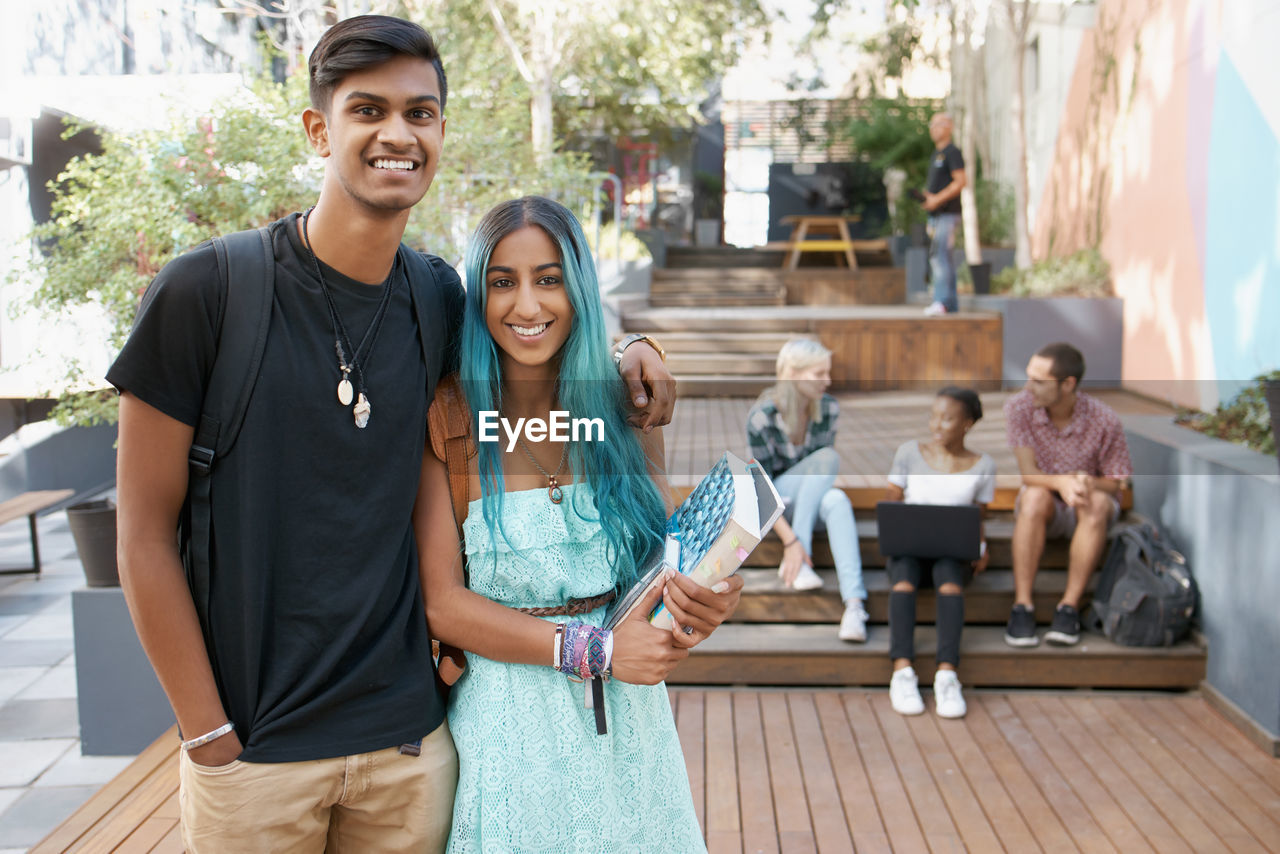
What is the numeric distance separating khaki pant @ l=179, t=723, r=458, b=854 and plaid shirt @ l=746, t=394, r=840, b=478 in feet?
9.96

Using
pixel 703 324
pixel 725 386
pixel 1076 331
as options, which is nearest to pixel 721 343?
pixel 703 324

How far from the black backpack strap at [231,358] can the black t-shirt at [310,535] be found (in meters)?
0.01

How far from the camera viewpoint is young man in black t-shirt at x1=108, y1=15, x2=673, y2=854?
1.30 meters

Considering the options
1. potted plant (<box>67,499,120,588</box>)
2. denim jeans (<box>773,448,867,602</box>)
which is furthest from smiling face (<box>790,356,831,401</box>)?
potted plant (<box>67,499,120,588</box>)

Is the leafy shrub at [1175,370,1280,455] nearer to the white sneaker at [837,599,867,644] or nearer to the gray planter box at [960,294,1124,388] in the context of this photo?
the white sneaker at [837,599,867,644]

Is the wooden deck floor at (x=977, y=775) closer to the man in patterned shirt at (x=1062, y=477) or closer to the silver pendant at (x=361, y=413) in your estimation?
the man in patterned shirt at (x=1062, y=477)

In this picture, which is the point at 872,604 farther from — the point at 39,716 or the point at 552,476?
the point at 39,716

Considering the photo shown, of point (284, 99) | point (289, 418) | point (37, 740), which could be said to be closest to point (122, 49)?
point (284, 99)

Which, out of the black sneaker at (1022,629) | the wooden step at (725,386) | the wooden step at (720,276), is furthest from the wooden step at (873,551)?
the wooden step at (720,276)

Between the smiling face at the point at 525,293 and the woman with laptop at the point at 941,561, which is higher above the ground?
the smiling face at the point at 525,293

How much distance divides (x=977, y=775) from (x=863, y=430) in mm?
3585

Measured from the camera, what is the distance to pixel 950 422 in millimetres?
4227

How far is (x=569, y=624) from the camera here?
1458mm

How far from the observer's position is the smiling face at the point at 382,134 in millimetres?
1316
